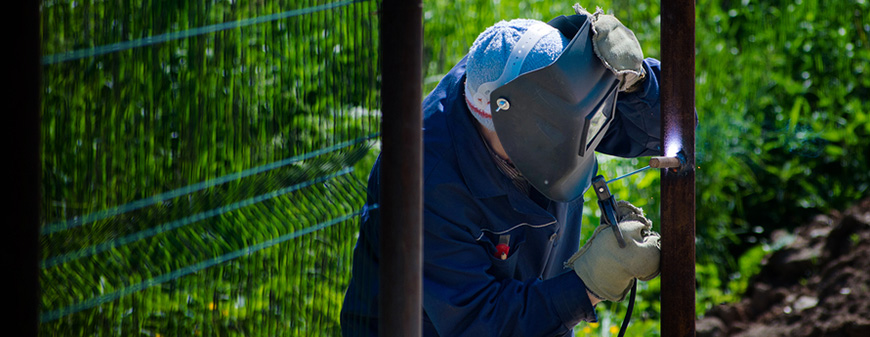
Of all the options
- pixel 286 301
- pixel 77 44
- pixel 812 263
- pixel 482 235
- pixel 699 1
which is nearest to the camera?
pixel 77 44

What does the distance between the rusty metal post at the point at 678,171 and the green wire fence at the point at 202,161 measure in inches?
26.9

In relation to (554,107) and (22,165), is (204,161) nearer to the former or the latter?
(22,165)

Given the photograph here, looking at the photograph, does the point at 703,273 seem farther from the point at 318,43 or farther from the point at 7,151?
the point at 7,151

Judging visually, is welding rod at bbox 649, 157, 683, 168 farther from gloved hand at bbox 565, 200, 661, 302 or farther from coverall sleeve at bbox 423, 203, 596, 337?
coverall sleeve at bbox 423, 203, 596, 337

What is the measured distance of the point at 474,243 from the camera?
2127 mm

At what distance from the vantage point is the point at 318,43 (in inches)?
65.9

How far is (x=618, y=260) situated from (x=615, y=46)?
0.50 metres

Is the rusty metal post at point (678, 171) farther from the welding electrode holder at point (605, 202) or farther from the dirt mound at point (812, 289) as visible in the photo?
the dirt mound at point (812, 289)

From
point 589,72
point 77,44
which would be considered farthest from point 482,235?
point 77,44

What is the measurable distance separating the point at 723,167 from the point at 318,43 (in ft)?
12.5

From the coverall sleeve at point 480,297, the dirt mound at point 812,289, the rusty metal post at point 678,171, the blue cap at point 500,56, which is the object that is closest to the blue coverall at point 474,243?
the coverall sleeve at point 480,297

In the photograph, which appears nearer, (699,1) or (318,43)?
(318,43)

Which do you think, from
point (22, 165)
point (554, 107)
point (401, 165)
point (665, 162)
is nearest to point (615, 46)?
point (554, 107)

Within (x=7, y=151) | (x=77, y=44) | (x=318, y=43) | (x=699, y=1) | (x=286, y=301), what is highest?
(x=699, y=1)
